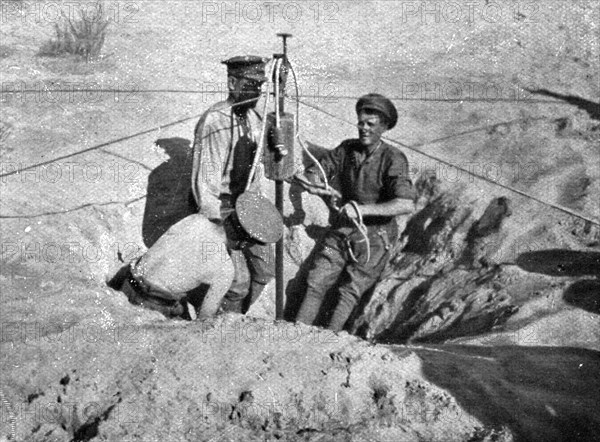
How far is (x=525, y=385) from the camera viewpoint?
4801 millimetres

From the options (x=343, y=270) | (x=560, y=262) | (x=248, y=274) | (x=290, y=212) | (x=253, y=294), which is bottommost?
(x=253, y=294)

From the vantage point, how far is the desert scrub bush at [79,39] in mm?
9102

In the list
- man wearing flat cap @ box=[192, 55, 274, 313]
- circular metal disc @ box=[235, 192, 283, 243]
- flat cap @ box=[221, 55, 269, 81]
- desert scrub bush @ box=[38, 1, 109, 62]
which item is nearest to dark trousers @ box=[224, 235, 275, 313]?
man wearing flat cap @ box=[192, 55, 274, 313]

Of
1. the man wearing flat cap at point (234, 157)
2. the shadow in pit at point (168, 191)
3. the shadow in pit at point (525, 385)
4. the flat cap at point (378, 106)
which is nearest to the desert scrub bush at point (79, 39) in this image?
the shadow in pit at point (168, 191)

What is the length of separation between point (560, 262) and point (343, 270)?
1765 millimetres

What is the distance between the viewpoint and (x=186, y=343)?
4.88 meters

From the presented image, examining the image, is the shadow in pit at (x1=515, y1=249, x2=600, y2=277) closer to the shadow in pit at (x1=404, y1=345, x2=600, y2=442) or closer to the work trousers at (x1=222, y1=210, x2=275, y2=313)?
the shadow in pit at (x1=404, y1=345, x2=600, y2=442)

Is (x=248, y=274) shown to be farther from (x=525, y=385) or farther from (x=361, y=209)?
(x=525, y=385)

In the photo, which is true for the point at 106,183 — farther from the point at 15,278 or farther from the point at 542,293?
the point at 542,293

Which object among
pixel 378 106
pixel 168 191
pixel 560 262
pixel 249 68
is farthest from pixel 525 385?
pixel 168 191

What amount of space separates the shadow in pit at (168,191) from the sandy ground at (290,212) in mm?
19

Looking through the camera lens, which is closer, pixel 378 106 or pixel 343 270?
pixel 378 106

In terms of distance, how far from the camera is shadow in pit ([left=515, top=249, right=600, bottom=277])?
6.06 meters

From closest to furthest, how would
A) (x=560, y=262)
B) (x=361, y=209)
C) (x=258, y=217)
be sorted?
(x=258, y=217) < (x=560, y=262) < (x=361, y=209)
